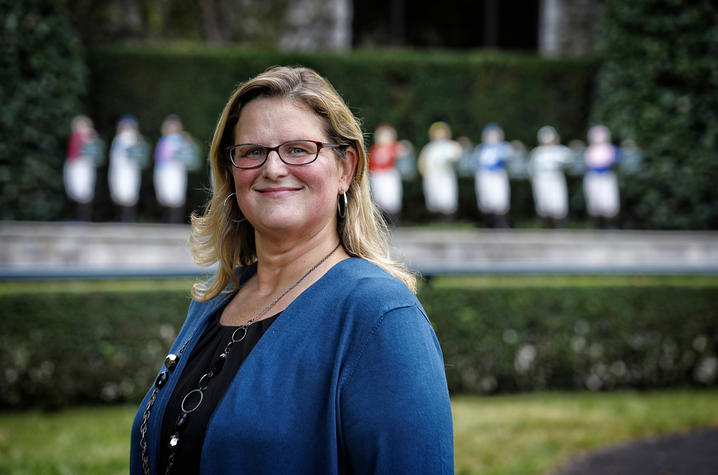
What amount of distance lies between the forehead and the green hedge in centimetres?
389

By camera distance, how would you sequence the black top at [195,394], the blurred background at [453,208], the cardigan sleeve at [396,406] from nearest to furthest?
the cardigan sleeve at [396,406] < the black top at [195,394] < the blurred background at [453,208]

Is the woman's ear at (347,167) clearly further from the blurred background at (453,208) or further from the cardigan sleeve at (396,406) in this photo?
the blurred background at (453,208)

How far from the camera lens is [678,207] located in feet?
41.2

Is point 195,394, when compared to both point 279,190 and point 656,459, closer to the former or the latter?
point 279,190

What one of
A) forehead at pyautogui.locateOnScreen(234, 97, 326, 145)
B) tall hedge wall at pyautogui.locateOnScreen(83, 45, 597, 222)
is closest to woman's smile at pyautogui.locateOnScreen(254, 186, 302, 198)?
forehead at pyautogui.locateOnScreen(234, 97, 326, 145)

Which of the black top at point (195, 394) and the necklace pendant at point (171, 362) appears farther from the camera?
the necklace pendant at point (171, 362)

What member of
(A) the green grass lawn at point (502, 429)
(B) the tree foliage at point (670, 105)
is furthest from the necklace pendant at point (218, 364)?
(B) the tree foliage at point (670, 105)

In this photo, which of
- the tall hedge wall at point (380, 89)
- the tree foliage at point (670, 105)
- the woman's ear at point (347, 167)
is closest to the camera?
the woman's ear at point (347, 167)

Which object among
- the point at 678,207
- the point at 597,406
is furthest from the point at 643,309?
the point at 678,207

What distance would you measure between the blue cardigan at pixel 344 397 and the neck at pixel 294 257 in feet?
0.70

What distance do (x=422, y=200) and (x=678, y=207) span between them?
5.00 m

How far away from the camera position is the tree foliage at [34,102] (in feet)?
36.3

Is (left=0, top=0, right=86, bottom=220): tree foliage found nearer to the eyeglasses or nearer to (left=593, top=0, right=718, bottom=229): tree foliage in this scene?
(left=593, top=0, right=718, bottom=229): tree foliage

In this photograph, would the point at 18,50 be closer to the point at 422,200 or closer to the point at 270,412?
the point at 422,200
